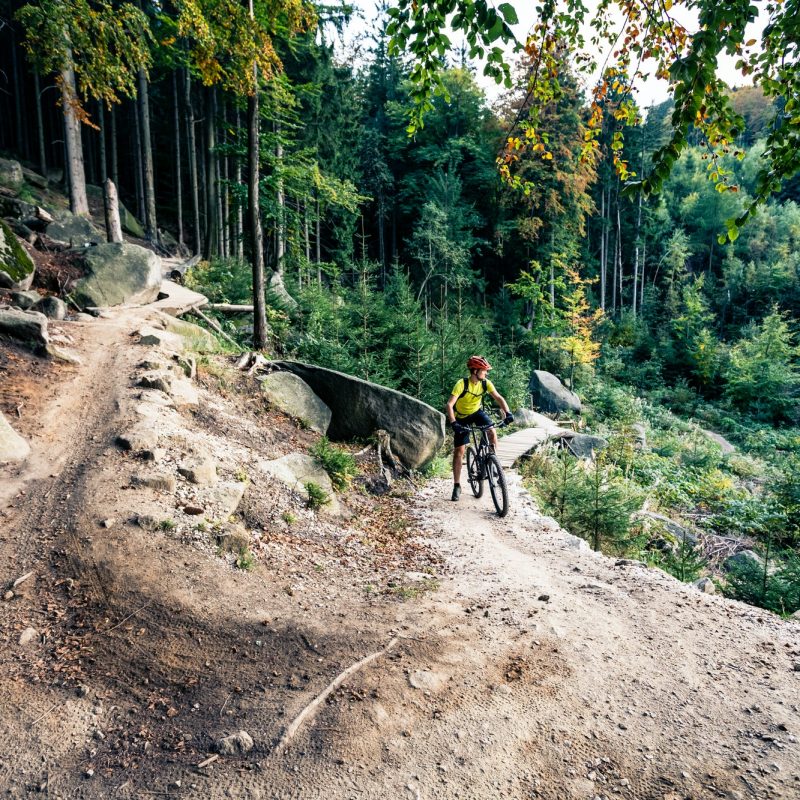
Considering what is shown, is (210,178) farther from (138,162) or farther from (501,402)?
(501,402)

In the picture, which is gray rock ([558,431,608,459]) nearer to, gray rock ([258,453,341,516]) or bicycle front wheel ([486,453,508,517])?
bicycle front wheel ([486,453,508,517])

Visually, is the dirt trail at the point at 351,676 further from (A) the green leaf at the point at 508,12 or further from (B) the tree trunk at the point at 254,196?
(B) the tree trunk at the point at 254,196

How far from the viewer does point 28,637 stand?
119 inches

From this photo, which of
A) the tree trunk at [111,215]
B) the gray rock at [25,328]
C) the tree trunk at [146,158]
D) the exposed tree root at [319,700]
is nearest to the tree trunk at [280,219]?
the tree trunk at [111,215]

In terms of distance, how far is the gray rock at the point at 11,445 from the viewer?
15.5 ft

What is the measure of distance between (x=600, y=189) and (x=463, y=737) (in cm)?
4451

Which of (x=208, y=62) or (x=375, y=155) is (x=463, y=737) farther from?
(x=375, y=155)

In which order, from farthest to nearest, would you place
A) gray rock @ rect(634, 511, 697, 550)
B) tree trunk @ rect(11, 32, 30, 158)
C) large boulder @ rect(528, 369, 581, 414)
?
tree trunk @ rect(11, 32, 30, 158), large boulder @ rect(528, 369, 581, 414), gray rock @ rect(634, 511, 697, 550)

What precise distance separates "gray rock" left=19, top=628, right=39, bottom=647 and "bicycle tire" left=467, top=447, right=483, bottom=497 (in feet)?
19.5

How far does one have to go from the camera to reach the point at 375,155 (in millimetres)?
34312

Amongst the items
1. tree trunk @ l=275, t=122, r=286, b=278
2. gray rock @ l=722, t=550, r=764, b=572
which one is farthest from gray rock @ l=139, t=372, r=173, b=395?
tree trunk @ l=275, t=122, r=286, b=278

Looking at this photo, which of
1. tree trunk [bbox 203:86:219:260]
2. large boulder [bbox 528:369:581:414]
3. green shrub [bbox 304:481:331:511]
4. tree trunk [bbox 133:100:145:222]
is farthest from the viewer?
large boulder [bbox 528:369:581:414]

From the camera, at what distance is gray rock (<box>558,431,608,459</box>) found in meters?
15.5

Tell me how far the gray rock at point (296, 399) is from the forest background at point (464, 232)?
9.23 ft
